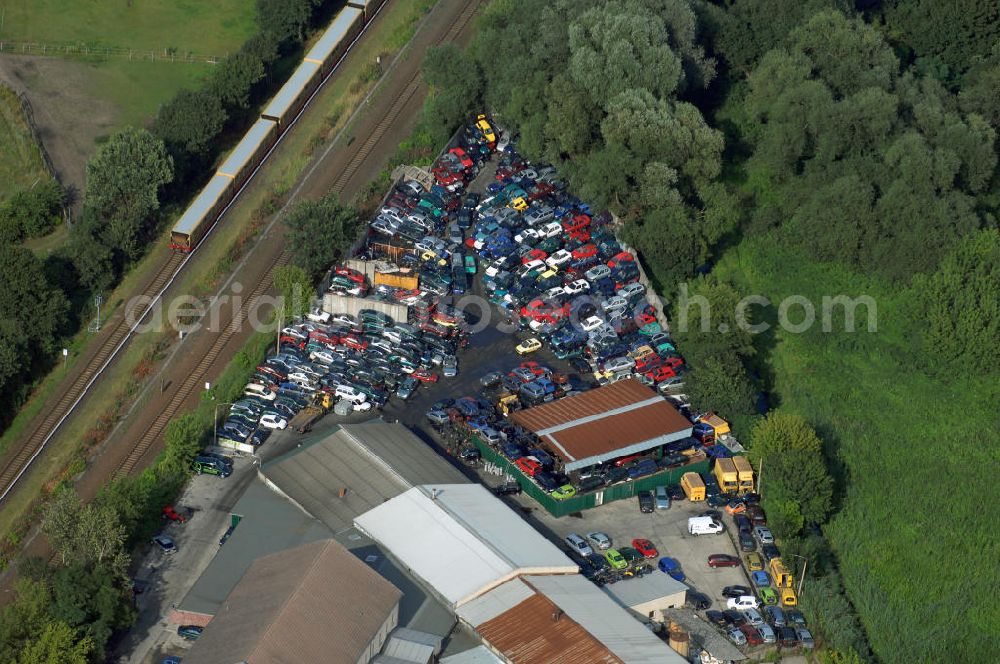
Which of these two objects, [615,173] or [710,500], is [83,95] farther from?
[710,500]

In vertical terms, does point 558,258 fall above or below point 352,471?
above

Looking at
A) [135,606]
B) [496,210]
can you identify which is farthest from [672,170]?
[135,606]

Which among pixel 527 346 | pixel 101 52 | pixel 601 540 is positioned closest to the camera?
pixel 601 540

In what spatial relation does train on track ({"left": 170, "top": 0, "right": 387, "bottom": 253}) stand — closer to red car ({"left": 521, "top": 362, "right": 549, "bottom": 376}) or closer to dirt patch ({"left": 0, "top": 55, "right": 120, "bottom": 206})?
dirt patch ({"left": 0, "top": 55, "right": 120, "bottom": 206})

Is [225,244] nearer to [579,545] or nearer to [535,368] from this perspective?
[535,368]

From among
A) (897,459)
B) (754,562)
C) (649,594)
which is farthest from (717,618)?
(897,459)

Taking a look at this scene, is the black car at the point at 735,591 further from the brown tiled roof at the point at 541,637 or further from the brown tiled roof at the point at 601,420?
the brown tiled roof at the point at 601,420

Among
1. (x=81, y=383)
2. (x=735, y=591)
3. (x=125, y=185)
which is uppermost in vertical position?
(x=125, y=185)

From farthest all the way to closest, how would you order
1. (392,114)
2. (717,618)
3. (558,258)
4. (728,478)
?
(392,114), (558,258), (728,478), (717,618)
